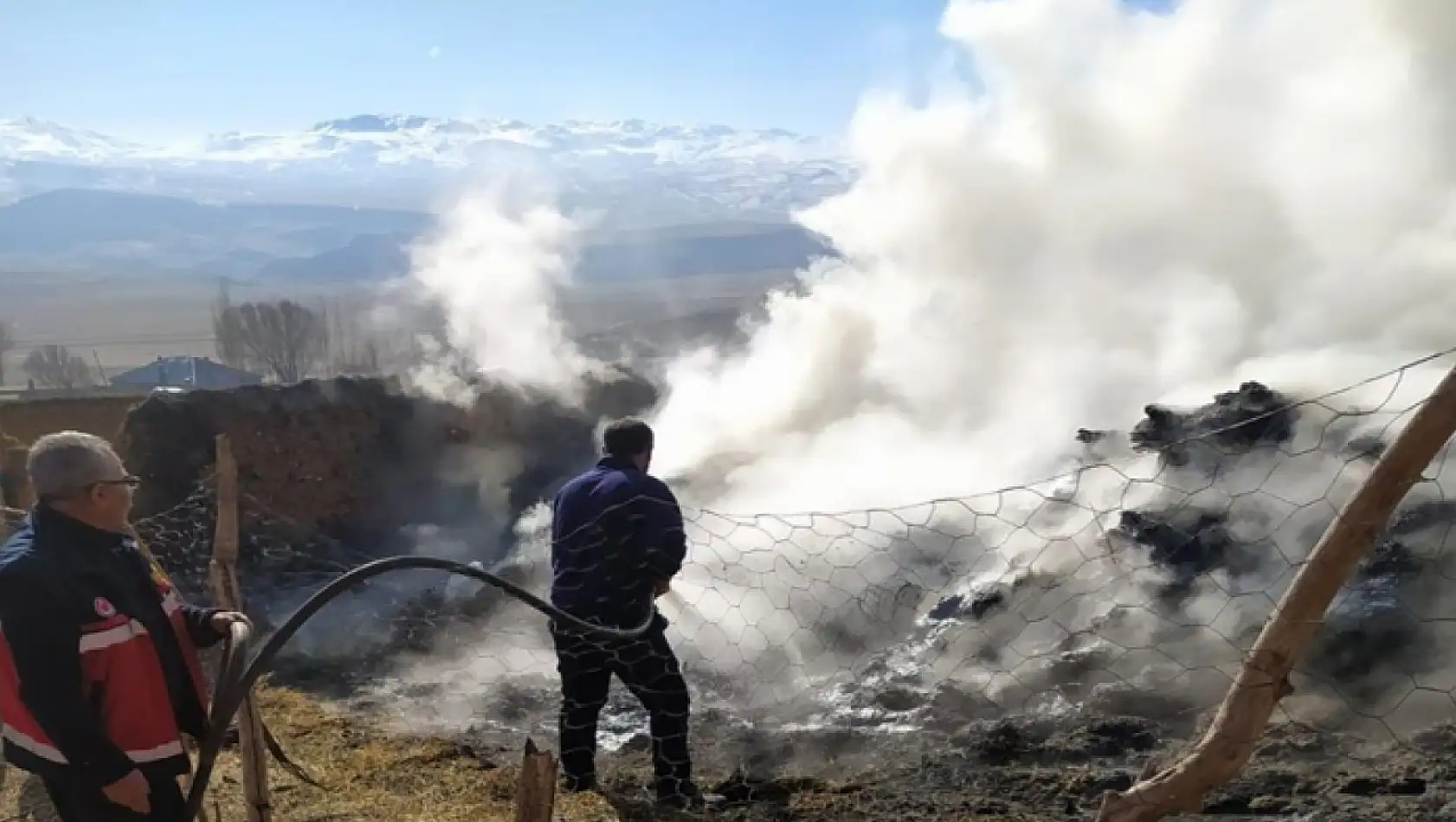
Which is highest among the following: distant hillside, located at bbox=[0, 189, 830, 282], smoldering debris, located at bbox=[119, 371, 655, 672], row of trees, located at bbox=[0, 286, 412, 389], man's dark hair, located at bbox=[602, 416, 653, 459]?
distant hillside, located at bbox=[0, 189, 830, 282]

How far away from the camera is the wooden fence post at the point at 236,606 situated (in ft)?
12.8

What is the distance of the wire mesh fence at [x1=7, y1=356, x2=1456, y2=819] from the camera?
4918 millimetres

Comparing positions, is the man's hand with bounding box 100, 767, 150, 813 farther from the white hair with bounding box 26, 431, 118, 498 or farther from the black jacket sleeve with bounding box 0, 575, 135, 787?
the white hair with bounding box 26, 431, 118, 498

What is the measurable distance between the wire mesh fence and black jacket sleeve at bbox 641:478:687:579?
18 centimetres

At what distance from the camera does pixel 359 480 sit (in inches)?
493

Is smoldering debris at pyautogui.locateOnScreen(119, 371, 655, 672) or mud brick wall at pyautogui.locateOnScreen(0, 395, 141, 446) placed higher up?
mud brick wall at pyautogui.locateOnScreen(0, 395, 141, 446)

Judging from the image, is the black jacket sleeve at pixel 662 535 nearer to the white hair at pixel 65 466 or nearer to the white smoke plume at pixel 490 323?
the white hair at pixel 65 466

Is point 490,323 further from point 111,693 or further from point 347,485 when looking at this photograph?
point 111,693

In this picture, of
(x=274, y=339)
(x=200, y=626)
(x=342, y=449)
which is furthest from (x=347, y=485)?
(x=274, y=339)

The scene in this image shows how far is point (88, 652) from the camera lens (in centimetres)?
277

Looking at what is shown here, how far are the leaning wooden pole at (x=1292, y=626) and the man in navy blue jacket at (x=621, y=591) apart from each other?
2376 millimetres

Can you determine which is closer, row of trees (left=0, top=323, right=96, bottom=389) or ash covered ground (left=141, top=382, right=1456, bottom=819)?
ash covered ground (left=141, top=382, right=1456, bottom=819)

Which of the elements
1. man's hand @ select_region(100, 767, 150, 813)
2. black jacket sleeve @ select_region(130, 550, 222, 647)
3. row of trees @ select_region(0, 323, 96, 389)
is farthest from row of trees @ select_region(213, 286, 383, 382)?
man's hand @ select_region(100, 767, 150, 813)

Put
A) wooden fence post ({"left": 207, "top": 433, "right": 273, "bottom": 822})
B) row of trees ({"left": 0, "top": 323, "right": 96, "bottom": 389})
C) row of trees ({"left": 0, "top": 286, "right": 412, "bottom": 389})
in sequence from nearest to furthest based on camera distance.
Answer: wooden fence post ({"left": 207, "top": 433, "right": 273, "bottom": 822}) < row of trees ({"left": 0, "top": 286, "right": 412, "bottom": 389}) < row of trees ({"left": 0, "top": 323, "right": 96, "bottom": 389})
